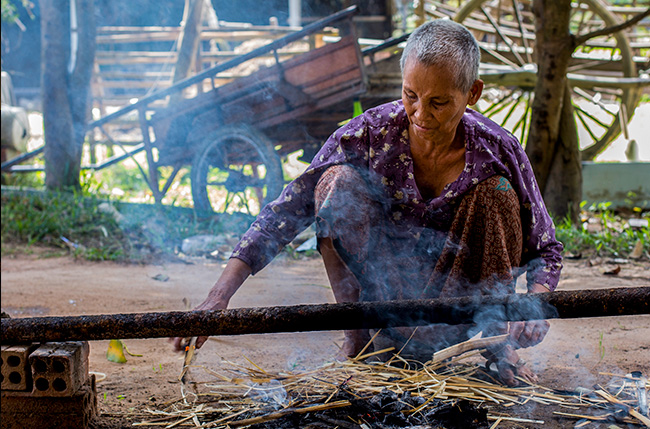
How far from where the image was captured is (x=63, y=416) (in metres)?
1.75

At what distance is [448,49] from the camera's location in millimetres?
1791

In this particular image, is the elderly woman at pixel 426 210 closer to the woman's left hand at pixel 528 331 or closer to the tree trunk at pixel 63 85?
the woman's left hand at pixel 528 331

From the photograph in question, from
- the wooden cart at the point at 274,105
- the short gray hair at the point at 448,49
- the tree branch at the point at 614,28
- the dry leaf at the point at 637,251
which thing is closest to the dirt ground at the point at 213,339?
the dry leaf at the point at 637,251

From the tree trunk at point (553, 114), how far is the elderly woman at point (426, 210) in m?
3.04

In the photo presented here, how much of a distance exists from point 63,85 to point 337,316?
19.3ft

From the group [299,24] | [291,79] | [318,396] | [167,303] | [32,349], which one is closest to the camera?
[32,349]

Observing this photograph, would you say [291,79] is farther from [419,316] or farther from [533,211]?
[419,316]

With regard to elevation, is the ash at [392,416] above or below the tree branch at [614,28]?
below

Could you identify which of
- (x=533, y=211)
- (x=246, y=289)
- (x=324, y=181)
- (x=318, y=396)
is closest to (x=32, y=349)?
(x=318, y=396)

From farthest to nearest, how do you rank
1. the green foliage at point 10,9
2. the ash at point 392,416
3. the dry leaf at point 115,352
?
1. the green foliage at point 10,9
2. the dry leaf at point 115,352
3. the ash at point 392,416

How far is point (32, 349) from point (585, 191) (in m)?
5.65

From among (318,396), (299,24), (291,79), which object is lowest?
(318,396)

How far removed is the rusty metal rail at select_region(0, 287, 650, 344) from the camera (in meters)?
1.49

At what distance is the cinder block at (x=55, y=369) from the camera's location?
1.68 meters
